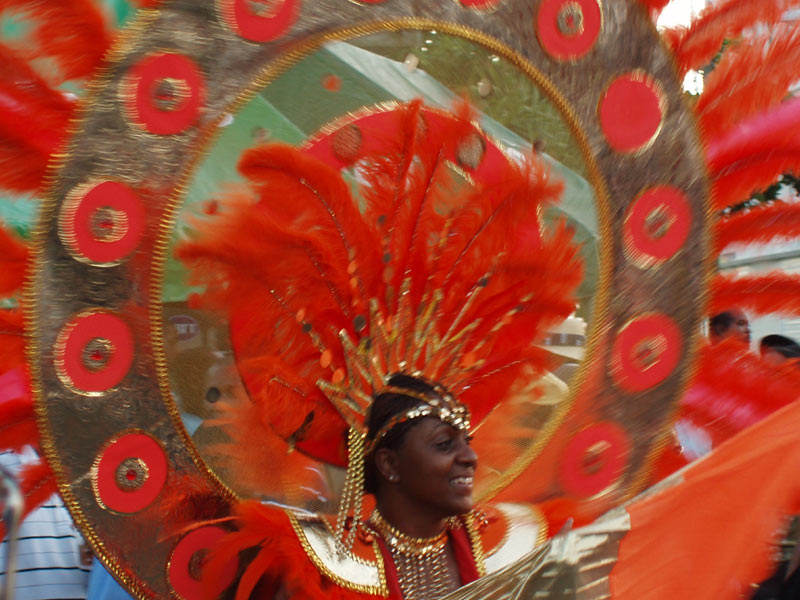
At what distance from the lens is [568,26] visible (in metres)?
2.58

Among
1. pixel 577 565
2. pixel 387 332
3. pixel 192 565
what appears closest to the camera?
pixel 577 565

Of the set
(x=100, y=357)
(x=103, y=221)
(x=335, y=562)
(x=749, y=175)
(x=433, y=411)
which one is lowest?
(x=335, y=562)

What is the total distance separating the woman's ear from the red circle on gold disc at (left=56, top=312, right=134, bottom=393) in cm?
68

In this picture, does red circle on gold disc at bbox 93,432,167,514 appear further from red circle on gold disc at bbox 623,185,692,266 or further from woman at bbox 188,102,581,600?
red circle on gold disc at bbox 623,185,692,266

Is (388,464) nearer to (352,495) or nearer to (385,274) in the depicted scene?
(352,495)

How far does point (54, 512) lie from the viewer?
326 cm

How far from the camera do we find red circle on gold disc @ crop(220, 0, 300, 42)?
2.29 meters

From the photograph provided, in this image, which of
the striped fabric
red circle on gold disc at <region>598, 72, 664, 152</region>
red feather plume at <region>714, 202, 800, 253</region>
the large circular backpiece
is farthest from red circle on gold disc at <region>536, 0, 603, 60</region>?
the striped fabric

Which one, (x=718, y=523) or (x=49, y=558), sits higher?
(x=718, y=523)

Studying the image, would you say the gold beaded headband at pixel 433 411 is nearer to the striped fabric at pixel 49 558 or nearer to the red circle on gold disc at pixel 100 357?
the red circle on gold disc at pixel 100 357

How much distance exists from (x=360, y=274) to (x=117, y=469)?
0.79m

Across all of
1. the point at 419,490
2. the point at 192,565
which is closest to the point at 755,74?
the point at 419,490

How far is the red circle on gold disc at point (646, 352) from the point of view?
2.71 metres

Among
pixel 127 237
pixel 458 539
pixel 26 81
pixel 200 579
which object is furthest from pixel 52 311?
pixel 458 539
